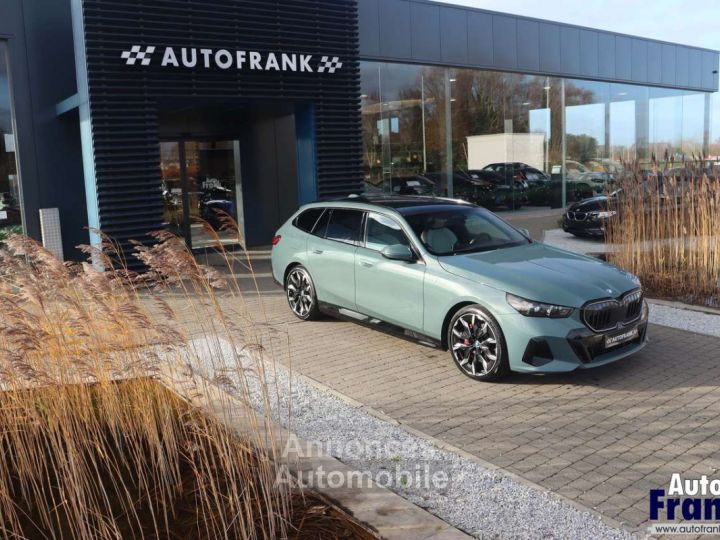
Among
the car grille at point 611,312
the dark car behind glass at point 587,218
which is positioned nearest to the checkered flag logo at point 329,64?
the dark car behind glass at point 587,218

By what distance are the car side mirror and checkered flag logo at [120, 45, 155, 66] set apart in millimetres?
6621

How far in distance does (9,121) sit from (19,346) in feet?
33.2

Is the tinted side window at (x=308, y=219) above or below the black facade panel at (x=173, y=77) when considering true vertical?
below

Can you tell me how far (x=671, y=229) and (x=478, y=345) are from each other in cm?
533

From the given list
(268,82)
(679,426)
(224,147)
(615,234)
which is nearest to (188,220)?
(224,147)

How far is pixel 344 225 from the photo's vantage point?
26.1ft

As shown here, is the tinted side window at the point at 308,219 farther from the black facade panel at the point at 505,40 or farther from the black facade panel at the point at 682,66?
the black facade panel at the point at 682,66

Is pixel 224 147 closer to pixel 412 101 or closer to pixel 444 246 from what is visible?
pixel 412 101

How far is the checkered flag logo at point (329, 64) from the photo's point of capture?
13164mm

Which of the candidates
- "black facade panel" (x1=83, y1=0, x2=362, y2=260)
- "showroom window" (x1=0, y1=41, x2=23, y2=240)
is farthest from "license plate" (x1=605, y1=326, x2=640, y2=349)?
"showroom window" (x1=0, y1=41, x2=23, y2=240)

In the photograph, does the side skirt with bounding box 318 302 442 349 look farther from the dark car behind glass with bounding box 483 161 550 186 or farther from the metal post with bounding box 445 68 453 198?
the dark car behind glass with bounding box 483 161 550 186

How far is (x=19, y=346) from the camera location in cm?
358

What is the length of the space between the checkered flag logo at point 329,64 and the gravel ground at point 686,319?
7.57 metres

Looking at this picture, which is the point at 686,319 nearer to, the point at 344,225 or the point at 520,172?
the point at 344,225
